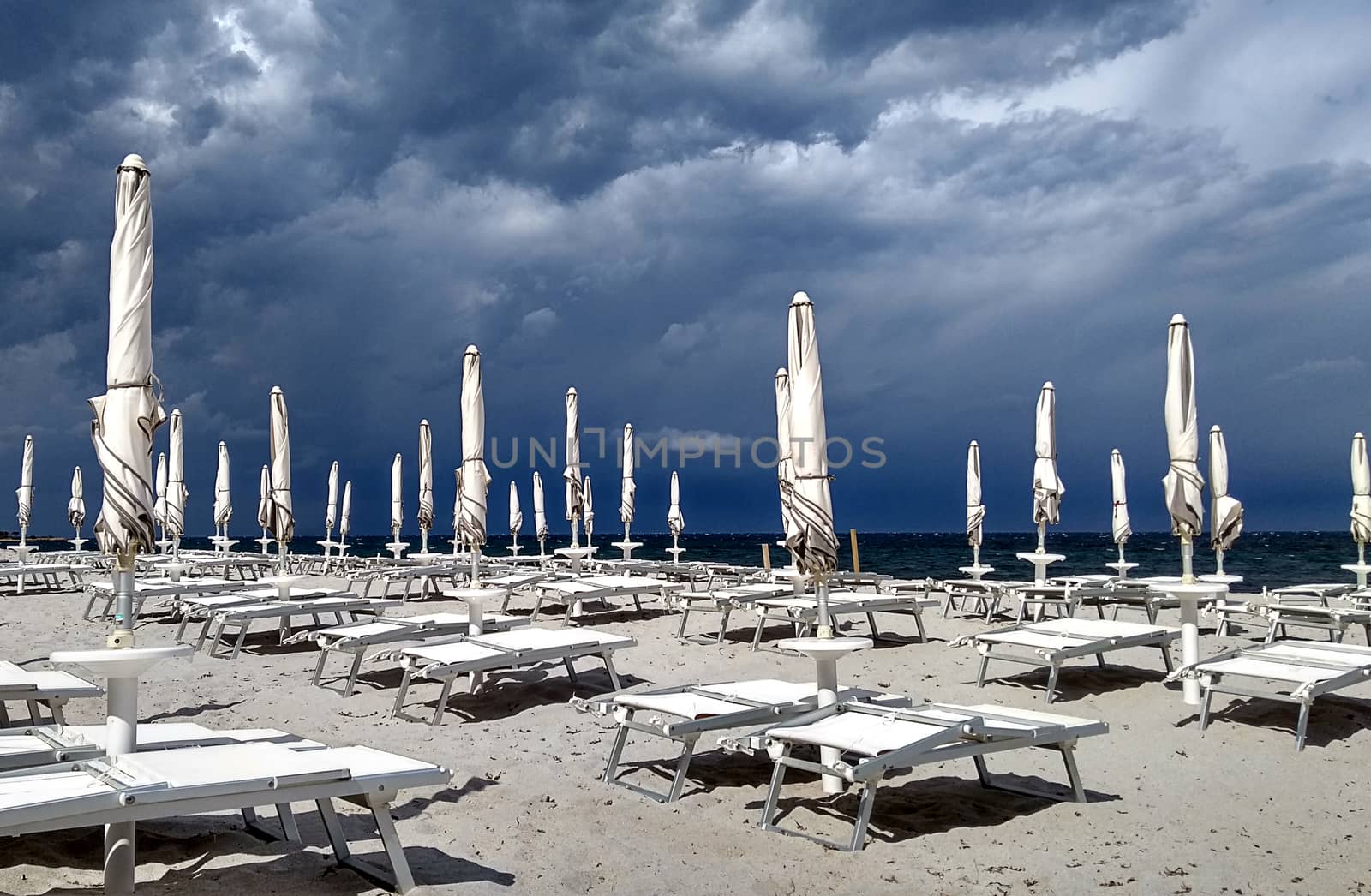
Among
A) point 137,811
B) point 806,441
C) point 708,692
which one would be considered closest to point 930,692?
point 708,692

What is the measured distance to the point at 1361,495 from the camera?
1294 cm

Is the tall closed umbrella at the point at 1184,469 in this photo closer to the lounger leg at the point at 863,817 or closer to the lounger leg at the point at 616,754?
the lounger leg at the point at 863,817

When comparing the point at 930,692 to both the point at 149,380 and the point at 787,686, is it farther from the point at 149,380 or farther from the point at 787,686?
the point at 149,380

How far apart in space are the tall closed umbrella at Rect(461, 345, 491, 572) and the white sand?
1621 mm

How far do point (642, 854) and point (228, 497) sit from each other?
53.4ft

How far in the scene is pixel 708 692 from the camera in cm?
603

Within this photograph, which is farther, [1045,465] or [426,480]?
[426,480]

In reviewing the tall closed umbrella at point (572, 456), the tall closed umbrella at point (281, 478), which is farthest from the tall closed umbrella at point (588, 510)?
the tall closed umbrella at point (281, 478)

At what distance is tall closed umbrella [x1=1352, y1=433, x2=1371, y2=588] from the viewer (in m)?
12.9

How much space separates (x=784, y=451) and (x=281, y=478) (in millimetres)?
5452

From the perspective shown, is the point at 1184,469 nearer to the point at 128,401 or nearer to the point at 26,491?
the point at 128,401

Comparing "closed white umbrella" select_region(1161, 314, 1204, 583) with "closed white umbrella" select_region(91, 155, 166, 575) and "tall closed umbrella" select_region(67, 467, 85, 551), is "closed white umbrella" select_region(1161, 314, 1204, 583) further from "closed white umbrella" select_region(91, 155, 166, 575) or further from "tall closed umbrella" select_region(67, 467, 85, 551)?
"tall closed umbrella" select_region(67, 467, 85, 551)

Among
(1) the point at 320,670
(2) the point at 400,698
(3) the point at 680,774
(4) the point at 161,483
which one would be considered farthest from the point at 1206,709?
(4) the point at 161,483

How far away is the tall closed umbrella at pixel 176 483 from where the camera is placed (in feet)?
49.4
